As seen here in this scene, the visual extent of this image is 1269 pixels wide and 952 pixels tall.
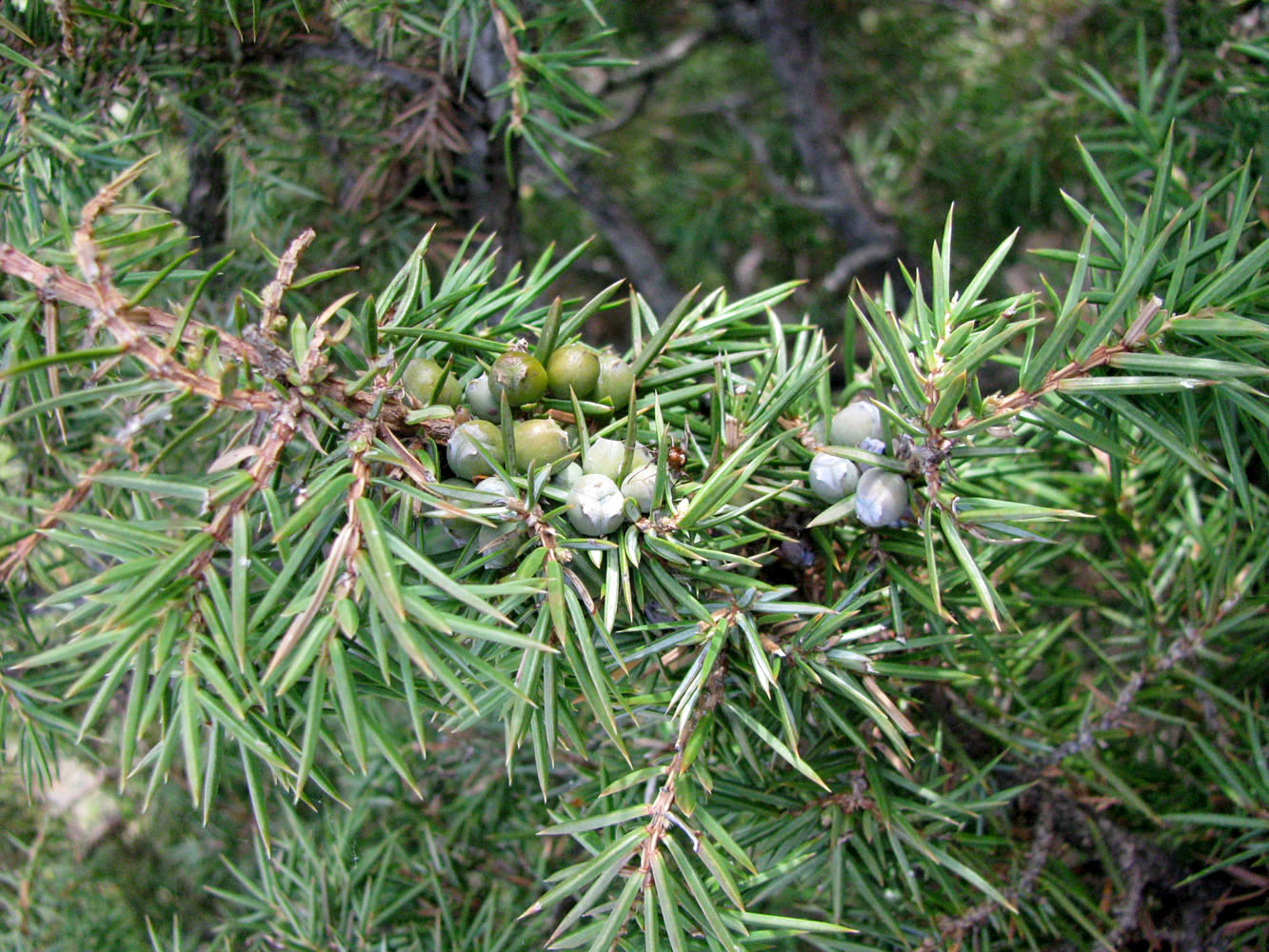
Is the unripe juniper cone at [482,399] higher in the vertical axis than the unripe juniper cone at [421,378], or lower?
lower

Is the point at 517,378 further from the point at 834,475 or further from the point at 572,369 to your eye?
the point at 834,475

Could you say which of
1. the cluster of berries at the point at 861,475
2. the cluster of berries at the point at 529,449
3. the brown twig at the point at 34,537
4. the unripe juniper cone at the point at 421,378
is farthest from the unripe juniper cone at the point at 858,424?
the brown twig at the point at 34,537

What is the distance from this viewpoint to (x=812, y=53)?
1602 millimetres

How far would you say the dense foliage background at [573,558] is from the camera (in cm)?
45

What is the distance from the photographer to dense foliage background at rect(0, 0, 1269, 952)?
0.45 meters

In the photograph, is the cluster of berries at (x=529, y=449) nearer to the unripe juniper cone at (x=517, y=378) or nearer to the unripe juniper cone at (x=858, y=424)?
the unripe juniper cone at (x=517, y=378)

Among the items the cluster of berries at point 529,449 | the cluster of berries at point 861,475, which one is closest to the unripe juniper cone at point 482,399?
the cluster of berries at point 529,449

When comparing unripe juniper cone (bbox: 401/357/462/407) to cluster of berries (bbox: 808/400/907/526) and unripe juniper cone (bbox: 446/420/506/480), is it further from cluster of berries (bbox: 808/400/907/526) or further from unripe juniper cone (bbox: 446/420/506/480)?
cluster of berries (bbox: 808/400/907/526)

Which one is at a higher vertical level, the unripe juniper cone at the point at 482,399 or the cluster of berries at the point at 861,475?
the unripe juniper cone at the point at 482,399

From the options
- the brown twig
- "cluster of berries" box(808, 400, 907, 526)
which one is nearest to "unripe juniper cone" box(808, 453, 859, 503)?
"cluster of berries" box(808, 400, 907, 526)

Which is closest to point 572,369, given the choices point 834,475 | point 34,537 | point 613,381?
point 613,381

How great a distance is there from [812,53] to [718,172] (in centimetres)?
30

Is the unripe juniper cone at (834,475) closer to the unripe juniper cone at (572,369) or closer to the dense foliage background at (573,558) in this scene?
the dense foliage background at (573,558)

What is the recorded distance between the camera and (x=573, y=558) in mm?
481
